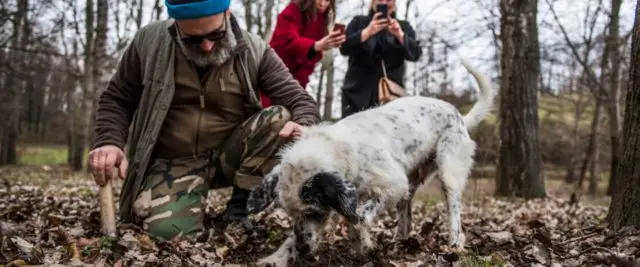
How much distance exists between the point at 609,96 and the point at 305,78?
37.1ft

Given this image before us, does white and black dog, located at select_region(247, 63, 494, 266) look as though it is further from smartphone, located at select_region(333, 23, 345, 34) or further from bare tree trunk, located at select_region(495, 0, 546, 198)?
bare tree trunk, located at select_region(495, 0, 546, 198)

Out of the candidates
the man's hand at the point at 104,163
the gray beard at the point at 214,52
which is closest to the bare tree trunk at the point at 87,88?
the gray beard at the point at 214,52

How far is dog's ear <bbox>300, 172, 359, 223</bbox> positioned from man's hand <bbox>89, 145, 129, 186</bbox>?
1.37 meters

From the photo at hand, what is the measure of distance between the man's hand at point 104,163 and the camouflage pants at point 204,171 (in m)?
0.69

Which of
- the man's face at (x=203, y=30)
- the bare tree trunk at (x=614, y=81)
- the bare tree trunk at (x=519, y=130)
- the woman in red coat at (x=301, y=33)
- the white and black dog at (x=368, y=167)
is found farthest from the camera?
the bare tree trunk at (x=614, y=81)

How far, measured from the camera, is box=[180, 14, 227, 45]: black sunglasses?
14.0 ft

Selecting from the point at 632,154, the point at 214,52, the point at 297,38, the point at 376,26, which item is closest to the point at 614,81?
the point at 376,26

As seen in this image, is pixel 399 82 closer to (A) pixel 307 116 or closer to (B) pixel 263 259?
(A) pixel 307 116

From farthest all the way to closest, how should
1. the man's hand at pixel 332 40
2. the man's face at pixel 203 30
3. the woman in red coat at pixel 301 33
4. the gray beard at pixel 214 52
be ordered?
the woman in red coat at pixel 301 33 → the man's hand at pixel 332 40 → the gray beard at pixel 214 52 → the man's face at pixel 203 30

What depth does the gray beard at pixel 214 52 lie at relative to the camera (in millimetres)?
4449

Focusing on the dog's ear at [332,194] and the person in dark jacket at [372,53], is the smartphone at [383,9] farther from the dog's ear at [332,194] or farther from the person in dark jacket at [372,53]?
the dog's ear at [332,194]

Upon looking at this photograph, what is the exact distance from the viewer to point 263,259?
377 cm

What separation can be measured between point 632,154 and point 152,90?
11.4 feet

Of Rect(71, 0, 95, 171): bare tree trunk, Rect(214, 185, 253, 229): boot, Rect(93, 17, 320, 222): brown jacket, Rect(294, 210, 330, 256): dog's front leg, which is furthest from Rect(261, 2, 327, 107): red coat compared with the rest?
Rect(71, 0, 95, 171): bare tree trunk
